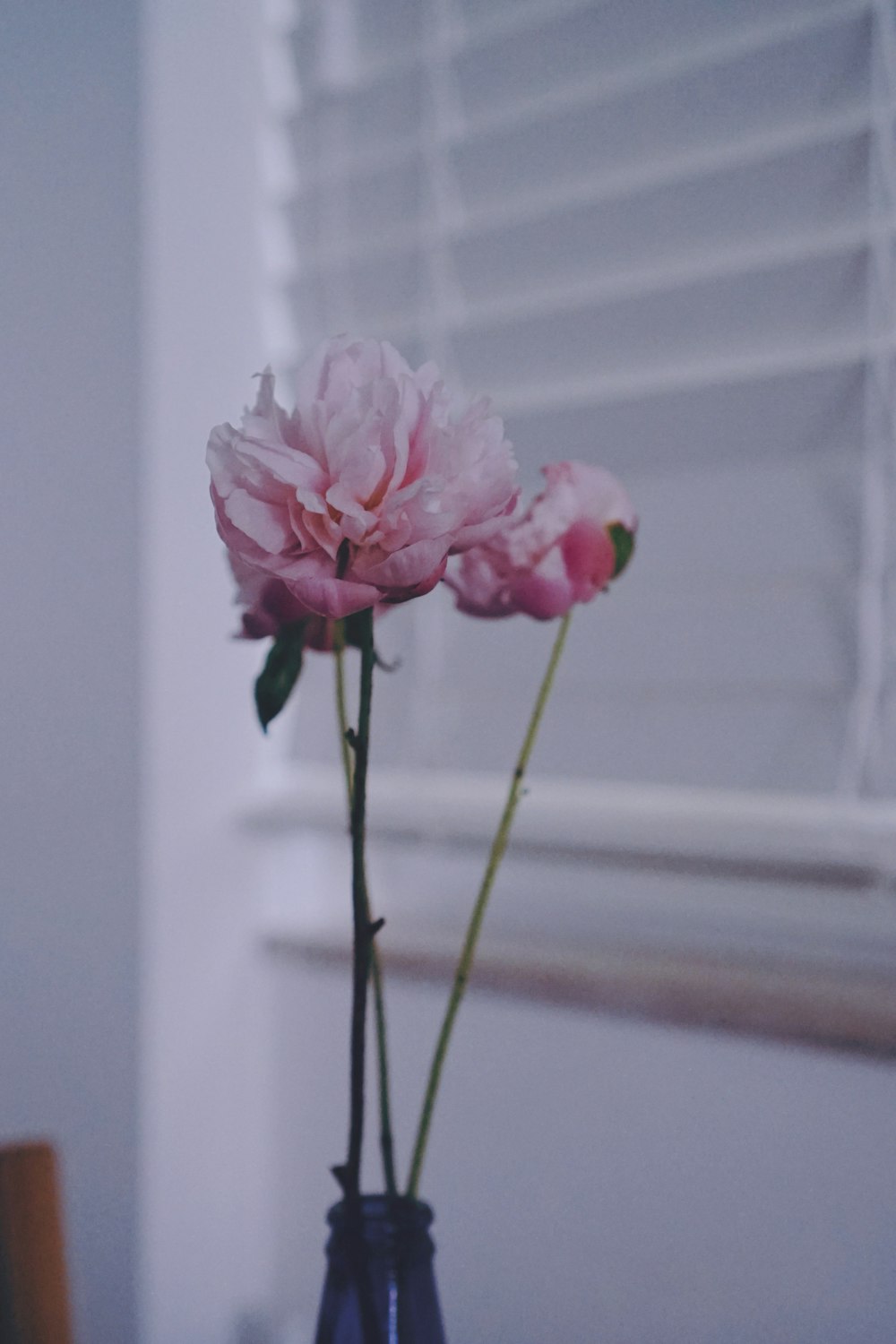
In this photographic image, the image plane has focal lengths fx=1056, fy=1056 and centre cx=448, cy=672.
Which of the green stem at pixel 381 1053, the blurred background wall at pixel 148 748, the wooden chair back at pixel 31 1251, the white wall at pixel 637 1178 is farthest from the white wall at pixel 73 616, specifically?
the green stem at pixel 381 1053

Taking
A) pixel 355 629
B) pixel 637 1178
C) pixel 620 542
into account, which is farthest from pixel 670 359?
pixel 637 1178

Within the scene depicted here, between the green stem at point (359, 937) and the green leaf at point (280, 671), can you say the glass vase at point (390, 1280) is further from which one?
the green leaf at point (280, 671)

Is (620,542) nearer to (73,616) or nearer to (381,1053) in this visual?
(381,1053)

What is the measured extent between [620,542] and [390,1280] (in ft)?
1.12

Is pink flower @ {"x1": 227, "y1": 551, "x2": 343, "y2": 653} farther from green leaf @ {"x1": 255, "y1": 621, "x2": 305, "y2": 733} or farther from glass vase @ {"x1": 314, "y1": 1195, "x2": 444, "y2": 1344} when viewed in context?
glass vase @ {"x1": 314, "y1": 1195, "x2": 444, "y2": 1344}

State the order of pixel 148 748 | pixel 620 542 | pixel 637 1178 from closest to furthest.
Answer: pixel 620 542, pixel 637 1178, pixel 148 748

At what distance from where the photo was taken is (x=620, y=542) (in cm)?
49

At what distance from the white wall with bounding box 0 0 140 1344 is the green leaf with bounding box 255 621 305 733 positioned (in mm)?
511

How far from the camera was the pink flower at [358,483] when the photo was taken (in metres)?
0.38

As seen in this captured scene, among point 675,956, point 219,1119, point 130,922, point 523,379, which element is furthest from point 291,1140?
point 523,379

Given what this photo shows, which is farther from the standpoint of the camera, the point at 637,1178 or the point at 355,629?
the point at 637,1178

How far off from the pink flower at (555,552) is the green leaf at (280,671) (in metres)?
0.07

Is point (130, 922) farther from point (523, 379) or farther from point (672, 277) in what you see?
point (672, 277)

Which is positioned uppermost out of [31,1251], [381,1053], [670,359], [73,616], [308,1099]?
[670,359]
